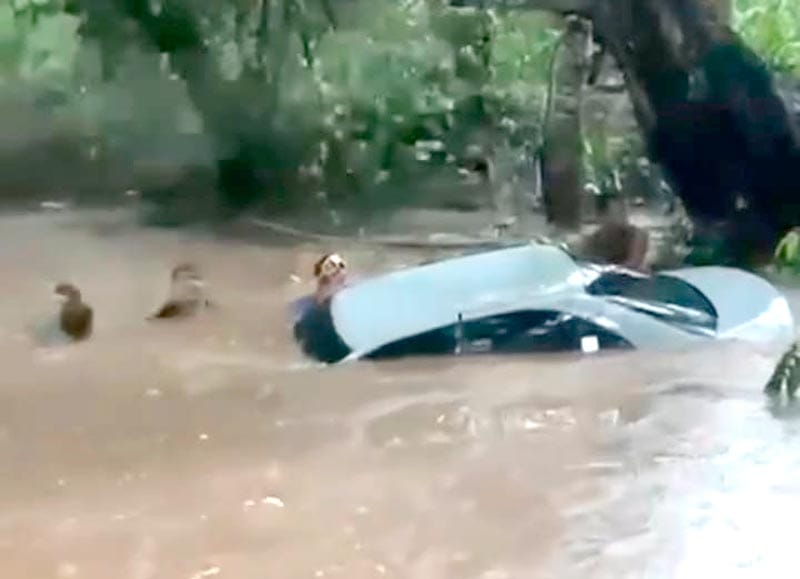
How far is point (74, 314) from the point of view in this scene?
1282 millimetres

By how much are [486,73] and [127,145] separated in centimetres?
33

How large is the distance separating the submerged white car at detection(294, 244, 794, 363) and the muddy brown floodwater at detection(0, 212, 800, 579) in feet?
0.07

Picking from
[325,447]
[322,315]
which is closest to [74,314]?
[322,315]

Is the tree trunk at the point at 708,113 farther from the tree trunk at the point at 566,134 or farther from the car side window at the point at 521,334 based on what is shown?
the car side window at the point at 521,334

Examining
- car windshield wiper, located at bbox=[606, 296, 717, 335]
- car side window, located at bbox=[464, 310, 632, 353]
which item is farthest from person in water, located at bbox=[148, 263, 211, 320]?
car windshield wiper, located at bbox=[606, 296, 717, 335]

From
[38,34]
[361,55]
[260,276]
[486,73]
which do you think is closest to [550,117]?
[486,73]

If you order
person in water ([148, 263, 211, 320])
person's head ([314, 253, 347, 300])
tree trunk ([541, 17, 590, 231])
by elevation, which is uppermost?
tree trunk ([541, 17, 590, 231])

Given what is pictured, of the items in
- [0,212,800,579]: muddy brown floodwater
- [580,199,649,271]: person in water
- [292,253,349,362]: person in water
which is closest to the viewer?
[0,212,800,579]: muddy brown floodwater

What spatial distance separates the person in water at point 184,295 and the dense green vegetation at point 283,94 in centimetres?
7

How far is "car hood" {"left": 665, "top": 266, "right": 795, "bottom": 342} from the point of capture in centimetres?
126

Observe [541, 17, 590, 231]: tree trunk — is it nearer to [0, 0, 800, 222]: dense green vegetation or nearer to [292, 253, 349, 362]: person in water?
[0, 0, 800, 222]: dense green vegetation

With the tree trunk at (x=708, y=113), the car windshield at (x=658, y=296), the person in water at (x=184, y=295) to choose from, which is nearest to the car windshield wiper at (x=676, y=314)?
the car windshield at (x=658, y=296)

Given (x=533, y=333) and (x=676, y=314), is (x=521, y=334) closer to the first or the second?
(x=533, y=333)

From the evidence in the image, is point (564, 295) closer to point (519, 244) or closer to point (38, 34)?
point (519, 244)
